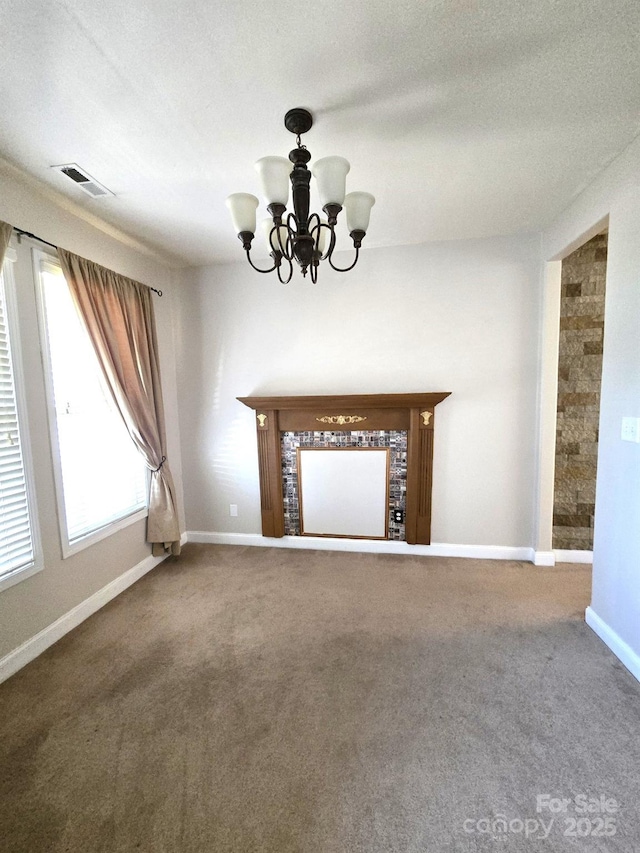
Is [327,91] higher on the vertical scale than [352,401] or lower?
higher

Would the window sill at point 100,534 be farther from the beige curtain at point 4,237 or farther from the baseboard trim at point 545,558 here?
the baseboard trim at point 545,558

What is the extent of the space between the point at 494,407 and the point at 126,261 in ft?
10.3

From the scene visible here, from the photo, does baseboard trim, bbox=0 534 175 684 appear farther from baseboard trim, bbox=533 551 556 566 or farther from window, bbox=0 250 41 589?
baseboard trim, bbox=533 551 556 566

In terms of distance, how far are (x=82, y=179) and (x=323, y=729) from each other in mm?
2971

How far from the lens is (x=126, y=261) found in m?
2.68

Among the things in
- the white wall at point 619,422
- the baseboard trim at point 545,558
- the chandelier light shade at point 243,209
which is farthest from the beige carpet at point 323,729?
the chandelier light shade at point 243,209

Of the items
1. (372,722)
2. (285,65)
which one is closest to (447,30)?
(285,65)

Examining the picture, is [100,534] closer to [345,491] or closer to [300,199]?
[345,491]

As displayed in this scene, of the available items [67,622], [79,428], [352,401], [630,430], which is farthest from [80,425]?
[630,430]

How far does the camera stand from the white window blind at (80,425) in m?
2.14

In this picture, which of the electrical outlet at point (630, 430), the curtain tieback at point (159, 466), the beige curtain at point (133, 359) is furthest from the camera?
the curtain tieback at point (159, 466)

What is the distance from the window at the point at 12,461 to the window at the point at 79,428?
0.60 feet

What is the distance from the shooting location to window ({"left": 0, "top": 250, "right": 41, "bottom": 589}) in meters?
1.83

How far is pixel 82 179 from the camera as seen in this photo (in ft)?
6.27
